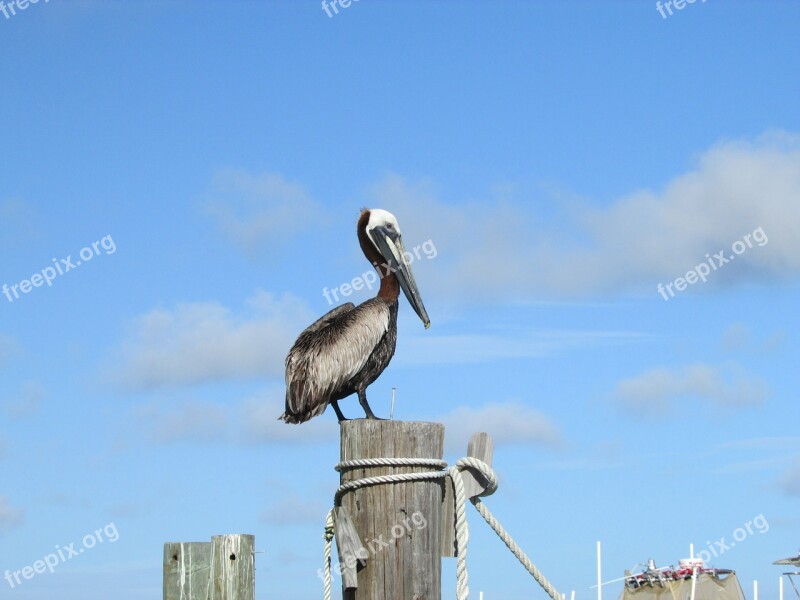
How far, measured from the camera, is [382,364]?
34.2 ft

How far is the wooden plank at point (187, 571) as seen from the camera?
21.7 ft

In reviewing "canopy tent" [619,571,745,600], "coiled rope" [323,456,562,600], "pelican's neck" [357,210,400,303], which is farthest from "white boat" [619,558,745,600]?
"coiled rope" [323,456,562,600]

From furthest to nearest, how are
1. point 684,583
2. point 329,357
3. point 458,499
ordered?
point 684,583
point 329,357
point 458,499

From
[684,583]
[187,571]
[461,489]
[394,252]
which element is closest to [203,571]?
[187,571]

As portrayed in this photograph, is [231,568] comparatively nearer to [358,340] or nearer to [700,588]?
[358,340]

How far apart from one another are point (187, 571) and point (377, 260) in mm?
4690

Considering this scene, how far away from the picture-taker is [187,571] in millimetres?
6613

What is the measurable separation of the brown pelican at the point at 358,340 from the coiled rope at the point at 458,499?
9.74 feet

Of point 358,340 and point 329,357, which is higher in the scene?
point 358,340

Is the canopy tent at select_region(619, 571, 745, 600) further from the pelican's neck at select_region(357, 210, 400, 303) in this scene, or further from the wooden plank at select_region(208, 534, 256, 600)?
the wooden plank at select_region(208, 534, 256, 600)

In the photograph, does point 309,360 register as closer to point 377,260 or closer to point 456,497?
point 377,260

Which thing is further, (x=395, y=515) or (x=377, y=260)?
(x=377, y=260)

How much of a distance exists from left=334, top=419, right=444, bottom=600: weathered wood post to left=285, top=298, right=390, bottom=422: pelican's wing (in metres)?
3.54

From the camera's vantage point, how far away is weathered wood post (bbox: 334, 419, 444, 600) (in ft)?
19.4
